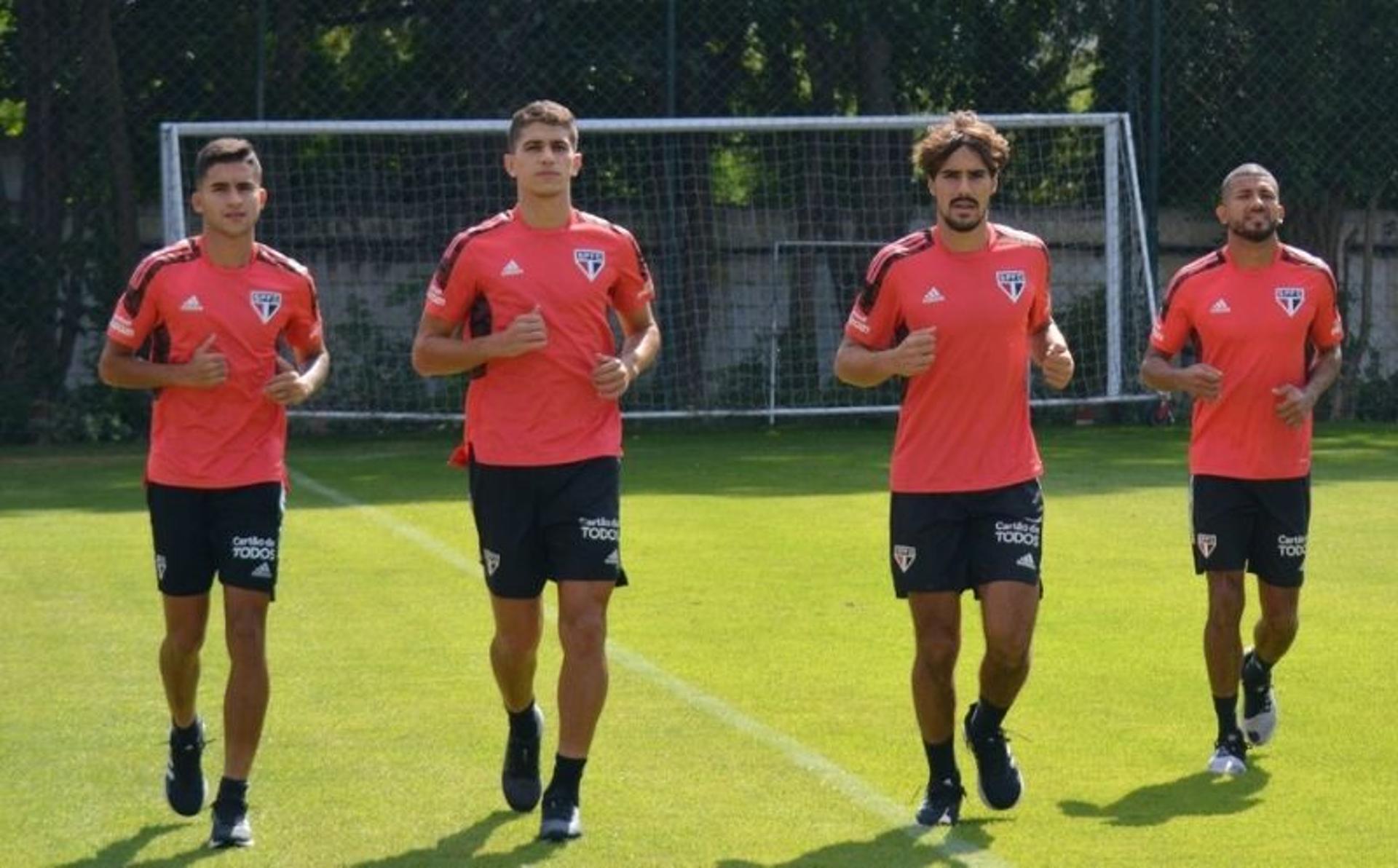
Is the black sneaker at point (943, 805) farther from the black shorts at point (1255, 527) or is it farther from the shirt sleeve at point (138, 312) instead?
the shirt sleeve at point (138, 312)

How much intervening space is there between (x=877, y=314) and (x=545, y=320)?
100 cm

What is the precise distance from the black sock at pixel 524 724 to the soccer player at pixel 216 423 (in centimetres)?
81

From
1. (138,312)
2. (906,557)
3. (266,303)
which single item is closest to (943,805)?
(906,557)

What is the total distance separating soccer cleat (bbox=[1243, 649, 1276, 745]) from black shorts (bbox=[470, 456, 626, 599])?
242 centimetres

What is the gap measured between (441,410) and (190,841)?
16290mm

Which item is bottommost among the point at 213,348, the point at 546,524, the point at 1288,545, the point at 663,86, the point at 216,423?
the point at 1288,545

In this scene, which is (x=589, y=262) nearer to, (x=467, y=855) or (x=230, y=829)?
(x=467, y=855)

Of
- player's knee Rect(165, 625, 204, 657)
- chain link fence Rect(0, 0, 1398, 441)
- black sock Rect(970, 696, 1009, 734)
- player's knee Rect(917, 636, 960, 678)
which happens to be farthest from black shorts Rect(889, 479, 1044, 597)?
chain link fence Rect(0, 0, 1398, 441)

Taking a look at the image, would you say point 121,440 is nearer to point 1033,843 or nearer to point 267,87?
point 267,87

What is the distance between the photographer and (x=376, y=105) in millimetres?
25312

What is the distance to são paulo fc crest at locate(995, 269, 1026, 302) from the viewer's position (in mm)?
8180

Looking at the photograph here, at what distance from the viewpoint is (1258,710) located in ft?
30.9

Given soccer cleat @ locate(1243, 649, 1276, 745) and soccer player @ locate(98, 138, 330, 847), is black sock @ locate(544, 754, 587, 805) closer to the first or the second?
soccer player @ locate(98, 138, 330, 847)

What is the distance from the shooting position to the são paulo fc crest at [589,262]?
328 inches
